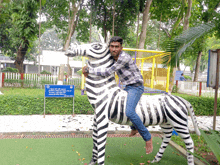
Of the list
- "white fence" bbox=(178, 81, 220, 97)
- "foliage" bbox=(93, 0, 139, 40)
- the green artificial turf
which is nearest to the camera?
the green artificial turf

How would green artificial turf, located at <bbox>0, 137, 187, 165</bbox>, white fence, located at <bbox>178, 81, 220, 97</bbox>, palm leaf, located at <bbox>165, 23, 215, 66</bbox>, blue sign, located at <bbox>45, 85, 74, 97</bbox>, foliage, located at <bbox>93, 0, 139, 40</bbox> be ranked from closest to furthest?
green artificial turf, located at <bbox>0, 137, 187, 165</bbox>, palm leaf, located at <bbox>165, 23, 215, 66</bbox>, blue sign, located at <bbox>45, 85, 74, 97</bbox>, white fence, located at <bbox>178, 81, 220, 97</bbox>, foliage, located at <bbox>93, 0, 139, 40</bbox>

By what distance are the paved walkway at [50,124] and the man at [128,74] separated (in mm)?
2925

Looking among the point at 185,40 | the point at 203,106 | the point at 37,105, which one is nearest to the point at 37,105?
the point at 37,105

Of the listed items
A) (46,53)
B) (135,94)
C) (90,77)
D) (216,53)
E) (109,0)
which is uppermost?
(109,0)

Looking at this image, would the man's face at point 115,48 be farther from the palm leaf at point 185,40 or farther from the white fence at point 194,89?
the white fence at point 194,89

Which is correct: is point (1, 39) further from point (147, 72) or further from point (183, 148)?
point (183, 148)

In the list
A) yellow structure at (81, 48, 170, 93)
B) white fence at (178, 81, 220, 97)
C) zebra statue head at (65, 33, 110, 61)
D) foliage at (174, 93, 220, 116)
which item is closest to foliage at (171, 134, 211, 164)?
zebra statue head at (65, 33, 110, 61)

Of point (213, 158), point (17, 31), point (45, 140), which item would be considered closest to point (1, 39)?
point (17, 31)

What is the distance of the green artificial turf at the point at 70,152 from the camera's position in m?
3.44

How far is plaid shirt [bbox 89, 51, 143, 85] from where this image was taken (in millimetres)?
2668

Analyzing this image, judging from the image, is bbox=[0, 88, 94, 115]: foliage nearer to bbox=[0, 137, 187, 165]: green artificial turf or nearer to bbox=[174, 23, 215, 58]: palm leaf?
bbox=[0, 137, 187, 165]: green artificial turf

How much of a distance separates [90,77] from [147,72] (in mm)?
8014

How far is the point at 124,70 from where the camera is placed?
9.33 feet

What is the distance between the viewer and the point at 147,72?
1038cm
